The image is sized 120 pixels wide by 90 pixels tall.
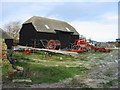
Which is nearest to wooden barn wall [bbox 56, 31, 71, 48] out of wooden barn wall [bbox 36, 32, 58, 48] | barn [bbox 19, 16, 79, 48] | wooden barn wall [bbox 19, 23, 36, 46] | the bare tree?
barn [bbox 19, 16, 79, 48]

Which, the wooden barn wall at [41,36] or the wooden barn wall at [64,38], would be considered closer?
the wooden barn wall at [41,36]

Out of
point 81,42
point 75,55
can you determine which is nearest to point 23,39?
point 81,42

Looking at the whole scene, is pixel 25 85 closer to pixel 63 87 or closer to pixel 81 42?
pixel 63 87

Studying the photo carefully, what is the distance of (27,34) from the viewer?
96.6 ft

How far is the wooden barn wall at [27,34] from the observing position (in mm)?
28195

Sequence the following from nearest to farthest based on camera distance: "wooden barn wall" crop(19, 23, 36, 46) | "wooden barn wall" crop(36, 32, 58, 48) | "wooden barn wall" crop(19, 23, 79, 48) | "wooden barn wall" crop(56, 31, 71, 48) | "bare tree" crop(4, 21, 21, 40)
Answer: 1. "wooden barn wall" crop(36, 32, 58, 48)
2. "wooden barn wall" crop(19, 23, 79, 48)
3. "wooden barn wall" crop(19, 23, 36, 46)
4. "wooden barn wall" crop(56, 31, 71, 48)
5. "bare tree" crop(4, 21, 21, 40)

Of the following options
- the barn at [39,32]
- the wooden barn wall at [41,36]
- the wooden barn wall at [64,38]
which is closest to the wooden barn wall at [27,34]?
the barn at [39,32]

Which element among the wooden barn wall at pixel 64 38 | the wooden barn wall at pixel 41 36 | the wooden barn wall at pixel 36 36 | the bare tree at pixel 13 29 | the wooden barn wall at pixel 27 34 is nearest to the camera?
the wooden barn wall at pixel 41 36

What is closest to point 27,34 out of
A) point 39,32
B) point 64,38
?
point 39,32

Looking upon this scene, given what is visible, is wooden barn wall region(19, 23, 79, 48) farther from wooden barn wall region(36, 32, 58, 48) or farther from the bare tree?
the bare tree

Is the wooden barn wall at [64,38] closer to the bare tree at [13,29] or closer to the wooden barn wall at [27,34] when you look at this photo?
the wooden barn wall at [27,34]

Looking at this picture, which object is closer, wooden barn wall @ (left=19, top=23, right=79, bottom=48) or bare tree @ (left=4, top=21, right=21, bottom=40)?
wooden barn wall @ (left=19, top=23, right=79, bottom=48)

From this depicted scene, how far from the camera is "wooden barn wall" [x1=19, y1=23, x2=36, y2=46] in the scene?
92.5 feet

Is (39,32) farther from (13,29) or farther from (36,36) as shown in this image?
(13,29)
